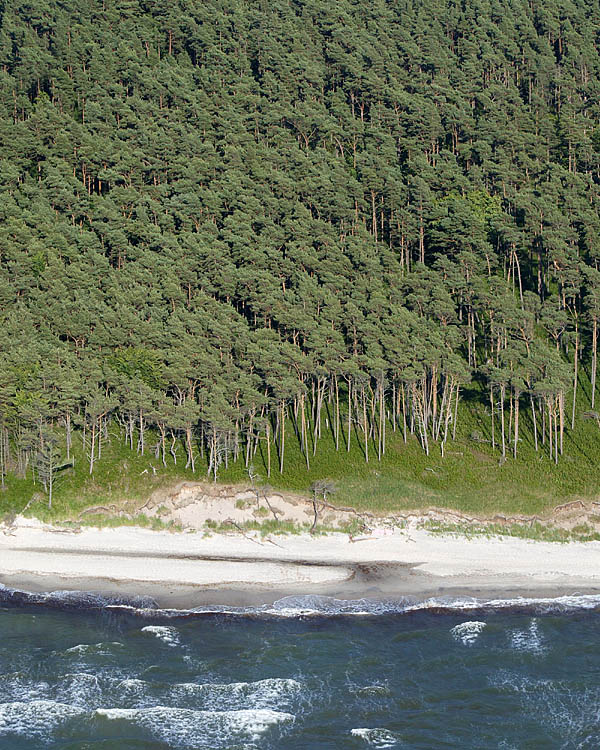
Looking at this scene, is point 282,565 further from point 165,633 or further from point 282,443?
point 282,443

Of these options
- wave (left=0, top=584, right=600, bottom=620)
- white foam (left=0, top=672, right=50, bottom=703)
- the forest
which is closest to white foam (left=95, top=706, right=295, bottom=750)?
white foam (left=0, top=672, right=50, bottom=703)

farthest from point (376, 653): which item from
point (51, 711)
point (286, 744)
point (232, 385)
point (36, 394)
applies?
point (36, 394)

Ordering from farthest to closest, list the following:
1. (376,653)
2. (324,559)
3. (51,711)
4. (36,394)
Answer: (36,394) → (324,559) → (376,653) → (51,711)

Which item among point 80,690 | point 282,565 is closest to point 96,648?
point 80,690

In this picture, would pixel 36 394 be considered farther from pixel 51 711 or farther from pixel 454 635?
pixel 454 635

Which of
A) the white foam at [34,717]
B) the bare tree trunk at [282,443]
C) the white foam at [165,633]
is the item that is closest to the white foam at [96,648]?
the white foam at [165,633]

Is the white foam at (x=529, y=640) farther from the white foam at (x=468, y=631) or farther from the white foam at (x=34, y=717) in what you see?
the white foam at (x=34, y=717)

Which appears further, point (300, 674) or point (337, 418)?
point (337, 418)
